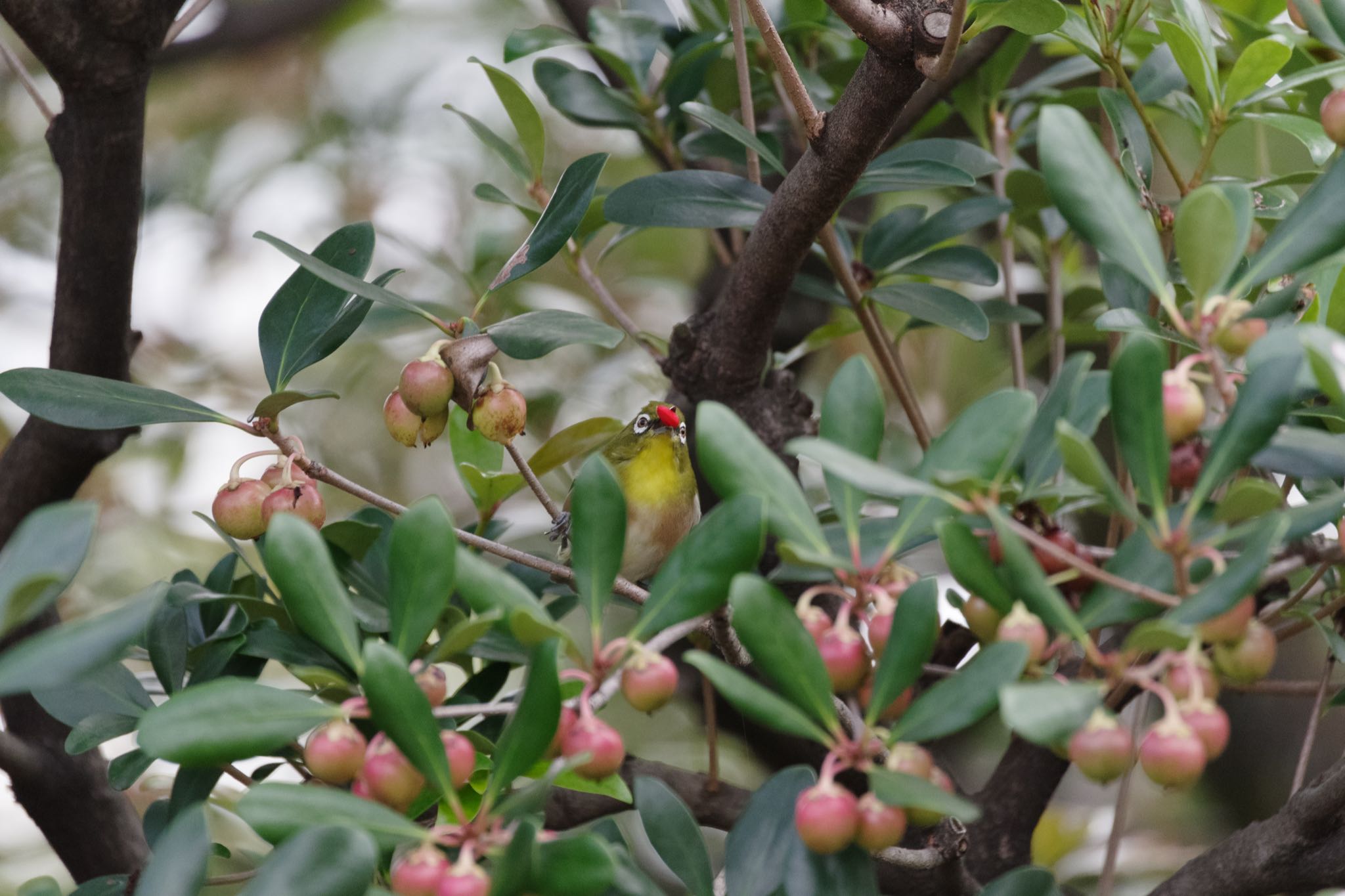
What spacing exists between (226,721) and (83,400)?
386mm

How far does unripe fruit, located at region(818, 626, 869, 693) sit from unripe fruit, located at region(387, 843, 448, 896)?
23cm

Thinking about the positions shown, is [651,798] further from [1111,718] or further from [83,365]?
[83,365]

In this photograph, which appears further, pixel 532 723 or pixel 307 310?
pixel 307 310

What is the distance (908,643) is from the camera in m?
0.64

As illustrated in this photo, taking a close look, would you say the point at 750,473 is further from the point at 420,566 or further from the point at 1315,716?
the point at 1315,716

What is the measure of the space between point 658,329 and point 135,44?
1.89m

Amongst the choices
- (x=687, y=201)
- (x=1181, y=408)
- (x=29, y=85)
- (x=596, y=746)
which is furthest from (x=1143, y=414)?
(x=29, y=85)

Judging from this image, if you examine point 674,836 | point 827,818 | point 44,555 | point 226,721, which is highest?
point 44,555

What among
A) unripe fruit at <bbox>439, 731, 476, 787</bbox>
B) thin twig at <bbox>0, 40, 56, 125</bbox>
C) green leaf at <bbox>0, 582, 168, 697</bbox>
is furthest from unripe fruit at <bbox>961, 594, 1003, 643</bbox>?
thin twig at <bbox>0, 40, 56, 125</bbox>

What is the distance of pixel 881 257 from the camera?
1468 mm

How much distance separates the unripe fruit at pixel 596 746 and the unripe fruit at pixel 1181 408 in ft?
1.11

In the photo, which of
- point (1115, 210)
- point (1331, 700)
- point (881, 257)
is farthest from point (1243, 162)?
point (1115, 210)

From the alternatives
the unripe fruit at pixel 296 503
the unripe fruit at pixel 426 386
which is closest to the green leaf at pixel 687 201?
the unripe fruit at pixel 426 386

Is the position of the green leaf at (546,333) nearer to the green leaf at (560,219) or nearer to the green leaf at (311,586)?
the green leaf at (560,219)
